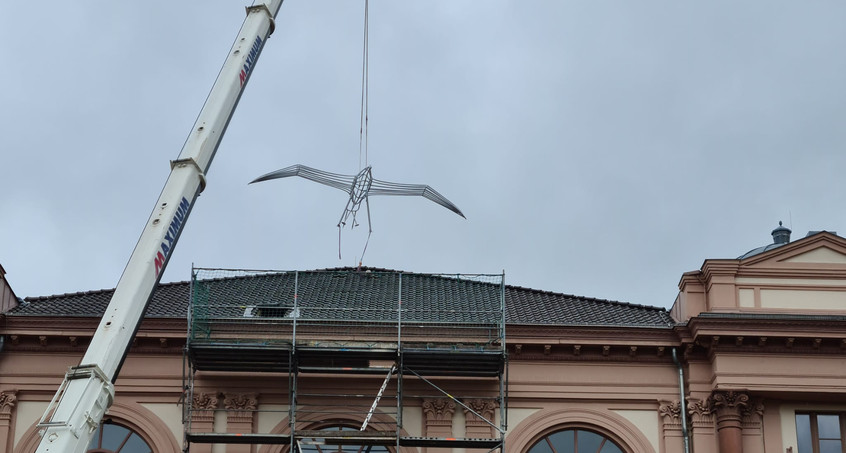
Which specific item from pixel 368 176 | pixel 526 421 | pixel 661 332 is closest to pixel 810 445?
pixel 661 332

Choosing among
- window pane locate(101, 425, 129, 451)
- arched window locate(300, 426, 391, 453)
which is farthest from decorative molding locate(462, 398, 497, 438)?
window pane locate(101, 425, 129, 451)

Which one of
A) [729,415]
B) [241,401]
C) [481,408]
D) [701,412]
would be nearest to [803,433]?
[729,415]

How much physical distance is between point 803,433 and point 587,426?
478cm

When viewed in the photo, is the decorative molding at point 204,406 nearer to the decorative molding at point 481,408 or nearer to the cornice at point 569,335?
the decorative molding at point 481,408

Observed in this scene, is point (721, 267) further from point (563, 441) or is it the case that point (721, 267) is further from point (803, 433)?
point (563, 441)

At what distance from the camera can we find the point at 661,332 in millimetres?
32406

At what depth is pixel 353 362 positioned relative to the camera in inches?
1244

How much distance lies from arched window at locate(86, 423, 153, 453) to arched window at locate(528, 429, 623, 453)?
28.6 feet

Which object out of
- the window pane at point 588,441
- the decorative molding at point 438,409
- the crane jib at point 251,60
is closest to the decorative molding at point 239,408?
the decorative molding at point 438,409

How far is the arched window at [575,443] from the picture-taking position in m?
32.0

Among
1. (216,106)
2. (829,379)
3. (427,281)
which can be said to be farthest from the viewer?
(427,281)

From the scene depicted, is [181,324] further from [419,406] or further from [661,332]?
[661,332]

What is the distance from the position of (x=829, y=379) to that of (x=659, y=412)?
3.79m

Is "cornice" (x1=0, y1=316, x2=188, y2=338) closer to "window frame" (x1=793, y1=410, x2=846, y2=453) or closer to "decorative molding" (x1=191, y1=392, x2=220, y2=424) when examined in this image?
"decorative molding" (x1=191, y1=392, x2=220, y2=424)
